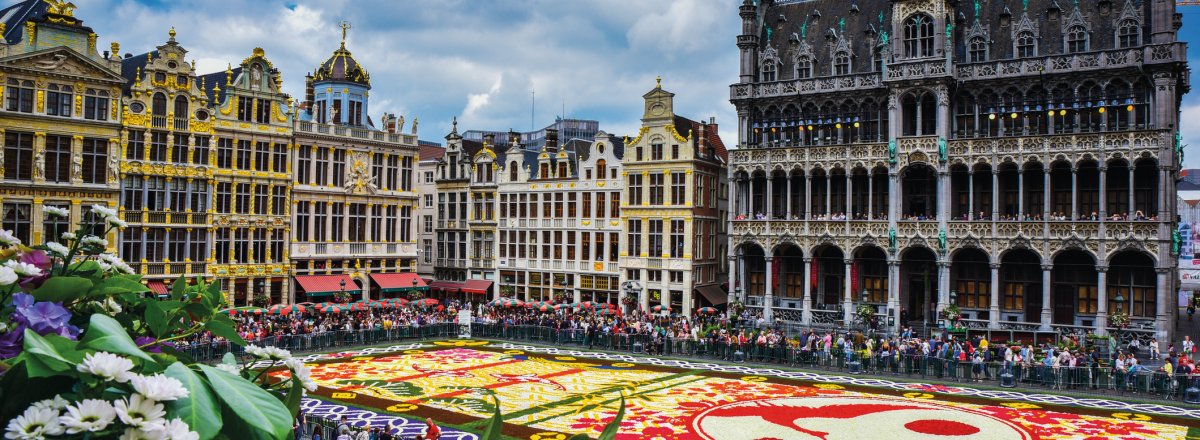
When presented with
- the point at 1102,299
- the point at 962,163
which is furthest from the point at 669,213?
the point at 1102,299

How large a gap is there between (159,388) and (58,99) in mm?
52484

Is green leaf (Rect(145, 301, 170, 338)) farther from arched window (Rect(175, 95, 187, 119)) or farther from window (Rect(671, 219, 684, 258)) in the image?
arched window (Rect(175, 95, 187, 119))

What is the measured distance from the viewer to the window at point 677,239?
56.2m

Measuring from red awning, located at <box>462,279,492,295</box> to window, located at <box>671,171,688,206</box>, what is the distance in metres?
16.5

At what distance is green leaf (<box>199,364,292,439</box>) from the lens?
9.42ft

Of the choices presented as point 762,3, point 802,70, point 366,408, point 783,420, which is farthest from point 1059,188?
point 366,408

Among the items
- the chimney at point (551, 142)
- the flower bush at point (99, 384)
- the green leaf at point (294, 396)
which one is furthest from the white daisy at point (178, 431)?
the chimney at point (551, 142)

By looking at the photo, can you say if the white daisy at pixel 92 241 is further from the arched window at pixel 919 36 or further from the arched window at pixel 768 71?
the arched window at pixel 768 71

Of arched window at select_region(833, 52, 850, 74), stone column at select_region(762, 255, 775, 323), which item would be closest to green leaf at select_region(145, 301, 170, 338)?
stone column at select_region(762, 255, 775, 323)

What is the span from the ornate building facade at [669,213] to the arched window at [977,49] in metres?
16.6

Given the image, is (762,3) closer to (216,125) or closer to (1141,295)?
(1141,295)

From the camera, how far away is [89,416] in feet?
9.08

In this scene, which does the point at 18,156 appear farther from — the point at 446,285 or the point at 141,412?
the point at 141,412

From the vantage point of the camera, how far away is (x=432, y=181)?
72.4 meters
